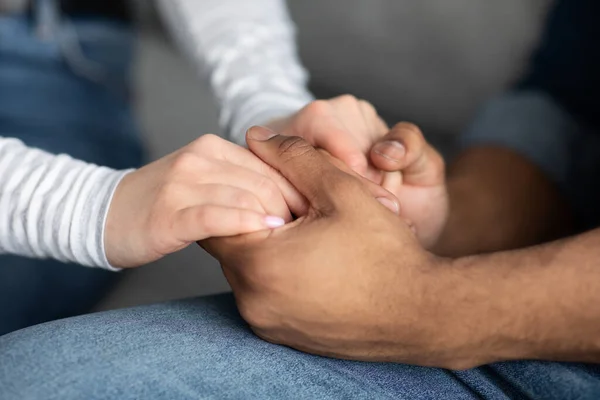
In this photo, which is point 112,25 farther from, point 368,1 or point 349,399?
point 349,399

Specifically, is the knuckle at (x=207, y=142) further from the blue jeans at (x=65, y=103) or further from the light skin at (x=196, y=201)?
the blue jeans at (x=65, y=103)

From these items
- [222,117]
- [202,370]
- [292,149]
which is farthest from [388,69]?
[202,370]

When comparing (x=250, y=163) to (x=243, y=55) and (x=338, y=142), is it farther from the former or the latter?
(x=243, y=55)

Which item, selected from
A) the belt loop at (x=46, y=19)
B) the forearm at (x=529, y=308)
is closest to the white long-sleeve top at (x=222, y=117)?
the belt loop at (x=46, y=19)

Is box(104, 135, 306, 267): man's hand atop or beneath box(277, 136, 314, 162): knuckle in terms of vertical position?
beneath

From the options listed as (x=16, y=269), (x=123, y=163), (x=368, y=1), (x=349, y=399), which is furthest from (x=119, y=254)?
(x=368, y=1)

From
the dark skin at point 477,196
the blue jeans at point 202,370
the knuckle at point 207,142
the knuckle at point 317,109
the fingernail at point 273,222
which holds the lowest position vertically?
the blue jeans at point 202,370

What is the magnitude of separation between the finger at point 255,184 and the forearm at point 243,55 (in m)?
0.20

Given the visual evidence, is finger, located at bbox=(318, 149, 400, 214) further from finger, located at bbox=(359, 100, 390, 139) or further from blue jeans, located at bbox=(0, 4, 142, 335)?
blue jeans, located at bbox=(0, 4, 142, 335)

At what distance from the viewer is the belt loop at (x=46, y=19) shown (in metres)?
1.11

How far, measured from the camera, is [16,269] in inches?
35.4

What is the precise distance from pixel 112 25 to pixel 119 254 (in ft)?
2.54

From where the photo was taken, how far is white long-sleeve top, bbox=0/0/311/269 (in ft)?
2.04

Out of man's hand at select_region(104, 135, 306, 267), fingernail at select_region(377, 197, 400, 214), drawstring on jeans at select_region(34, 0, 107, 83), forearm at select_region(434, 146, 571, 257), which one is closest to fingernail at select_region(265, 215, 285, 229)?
man's hand at select_region(104, 135, 306, 267)
